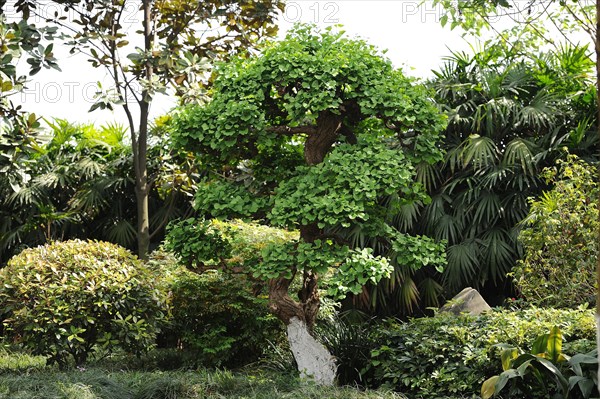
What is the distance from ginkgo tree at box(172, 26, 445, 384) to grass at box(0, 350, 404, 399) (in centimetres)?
48

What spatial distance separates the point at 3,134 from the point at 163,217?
155 inches

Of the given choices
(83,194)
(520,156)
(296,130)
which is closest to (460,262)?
(520,156)

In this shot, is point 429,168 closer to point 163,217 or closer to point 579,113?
point 579,113

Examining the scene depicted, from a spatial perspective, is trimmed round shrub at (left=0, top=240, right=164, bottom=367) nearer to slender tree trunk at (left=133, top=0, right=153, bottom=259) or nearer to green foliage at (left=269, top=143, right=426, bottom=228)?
slender tree trunk at (left=133, top=0, right=153, bottom=259)

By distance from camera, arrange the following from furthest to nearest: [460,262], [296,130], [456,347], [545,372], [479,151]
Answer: [479,151]
[460,262]
[296,130]
[456,347]
[545,372]

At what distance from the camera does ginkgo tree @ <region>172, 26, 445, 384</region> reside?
6602mm

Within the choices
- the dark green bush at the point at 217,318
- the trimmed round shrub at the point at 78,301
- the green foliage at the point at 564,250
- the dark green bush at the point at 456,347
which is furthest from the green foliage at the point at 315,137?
the green foliage at the point at 564,250

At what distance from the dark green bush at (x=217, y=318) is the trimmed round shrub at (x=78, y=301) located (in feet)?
1.17

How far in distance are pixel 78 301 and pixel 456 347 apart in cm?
390

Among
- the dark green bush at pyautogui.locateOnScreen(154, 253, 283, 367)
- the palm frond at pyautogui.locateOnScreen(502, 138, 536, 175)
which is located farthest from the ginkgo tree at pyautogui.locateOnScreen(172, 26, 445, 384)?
the palm frond at pyautogui.locateOnScreen(502, 138, 536, 175)

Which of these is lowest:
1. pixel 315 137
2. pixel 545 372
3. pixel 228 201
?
pixel 545 372

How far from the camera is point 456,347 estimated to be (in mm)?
6805

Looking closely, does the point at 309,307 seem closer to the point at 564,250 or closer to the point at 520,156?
the point at 564,250

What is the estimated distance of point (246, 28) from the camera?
11000mm
